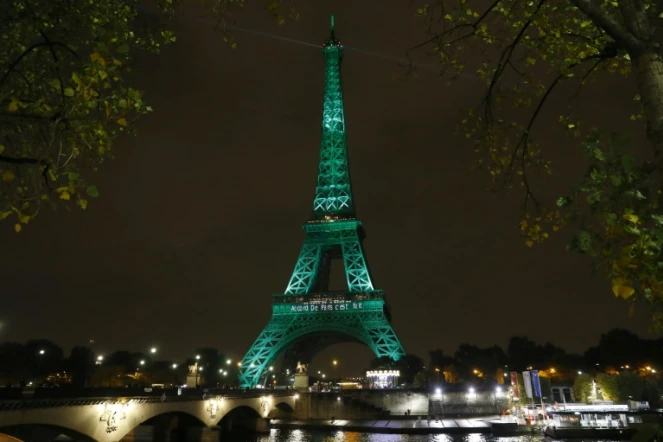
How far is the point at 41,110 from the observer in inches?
245

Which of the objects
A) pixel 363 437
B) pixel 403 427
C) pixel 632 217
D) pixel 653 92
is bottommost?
pixel 632 217

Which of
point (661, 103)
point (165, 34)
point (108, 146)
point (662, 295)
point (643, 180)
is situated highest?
point (165, 34)

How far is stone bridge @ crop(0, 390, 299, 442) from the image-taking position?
Answer: 66.2 feet

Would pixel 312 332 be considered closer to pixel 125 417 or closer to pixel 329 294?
pixel 329 294

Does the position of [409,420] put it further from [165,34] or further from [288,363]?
[165,34]

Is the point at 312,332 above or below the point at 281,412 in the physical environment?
above

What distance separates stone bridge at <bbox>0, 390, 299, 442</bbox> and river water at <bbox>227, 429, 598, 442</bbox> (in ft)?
10.0

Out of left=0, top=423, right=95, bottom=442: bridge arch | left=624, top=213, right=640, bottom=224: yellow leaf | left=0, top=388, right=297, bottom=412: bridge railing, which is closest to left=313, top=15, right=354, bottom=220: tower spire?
left=0, top=388, right=297, bottom=412: bridge railing

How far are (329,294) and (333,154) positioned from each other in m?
27.1

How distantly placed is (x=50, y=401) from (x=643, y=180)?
24431mm

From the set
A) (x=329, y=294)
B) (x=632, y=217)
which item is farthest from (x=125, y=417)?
(x=329, y=294)

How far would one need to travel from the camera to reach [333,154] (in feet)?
264

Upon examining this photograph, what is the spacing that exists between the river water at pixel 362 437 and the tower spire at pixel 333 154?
111 ft

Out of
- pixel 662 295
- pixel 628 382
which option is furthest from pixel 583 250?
pixel 628 382
